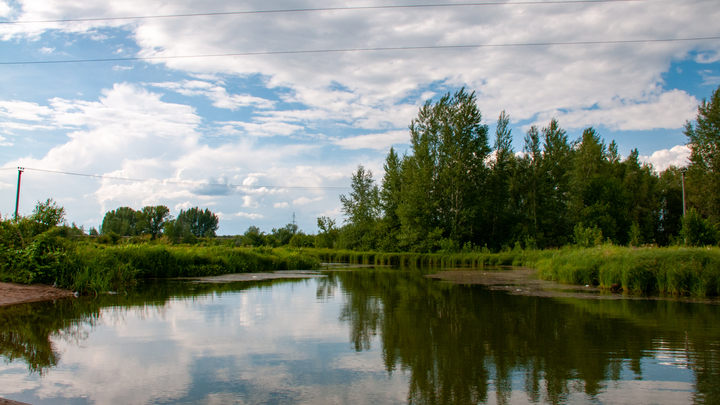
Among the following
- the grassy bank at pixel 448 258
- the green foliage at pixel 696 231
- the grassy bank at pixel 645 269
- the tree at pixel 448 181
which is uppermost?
the tree at pixel 448 181

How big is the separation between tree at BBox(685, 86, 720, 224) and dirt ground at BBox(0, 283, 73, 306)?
1761 inches

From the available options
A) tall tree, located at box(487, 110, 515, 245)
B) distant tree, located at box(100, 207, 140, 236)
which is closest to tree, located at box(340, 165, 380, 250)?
tall tree, located at box(487, 110, 515, 245)

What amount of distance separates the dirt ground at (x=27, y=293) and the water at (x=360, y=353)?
880 mm

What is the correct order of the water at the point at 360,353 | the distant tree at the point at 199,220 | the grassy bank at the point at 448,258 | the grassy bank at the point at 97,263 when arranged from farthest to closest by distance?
the distant tree at the point at 199,220
the grassy bank at the point at 448,258
the grassy bank at the point at 97,263
the water at the point at 360,353

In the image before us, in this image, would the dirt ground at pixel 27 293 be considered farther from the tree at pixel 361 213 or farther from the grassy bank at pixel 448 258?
the tree at pixel 361 213

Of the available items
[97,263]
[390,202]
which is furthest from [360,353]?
[390,202]

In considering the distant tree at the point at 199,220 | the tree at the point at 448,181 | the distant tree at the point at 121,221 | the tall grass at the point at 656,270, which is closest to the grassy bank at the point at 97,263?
the tall grass at the point at 656,270

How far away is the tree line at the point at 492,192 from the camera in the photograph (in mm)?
37906

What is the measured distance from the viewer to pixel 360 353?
5414 millimetres

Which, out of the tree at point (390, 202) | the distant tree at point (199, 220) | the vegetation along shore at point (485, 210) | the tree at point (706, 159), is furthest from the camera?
the distant tree at point (199, 220)

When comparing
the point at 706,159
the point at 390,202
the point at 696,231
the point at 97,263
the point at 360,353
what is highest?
the point at 706,159

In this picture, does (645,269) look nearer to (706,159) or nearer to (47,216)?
(47,216)

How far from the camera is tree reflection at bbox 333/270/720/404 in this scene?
13.7 ft

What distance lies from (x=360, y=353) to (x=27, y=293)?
9058 millimetres
